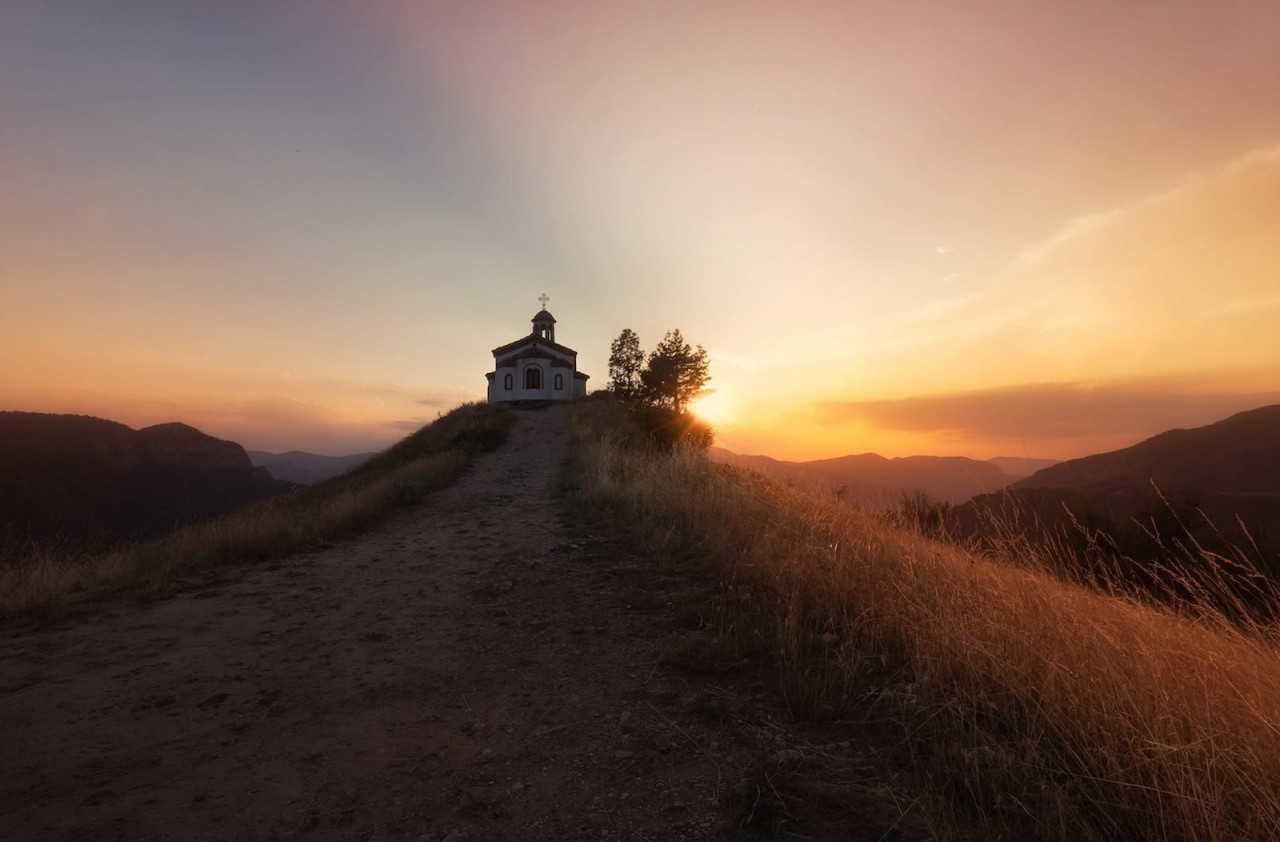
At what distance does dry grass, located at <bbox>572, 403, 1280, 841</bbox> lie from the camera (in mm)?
2166

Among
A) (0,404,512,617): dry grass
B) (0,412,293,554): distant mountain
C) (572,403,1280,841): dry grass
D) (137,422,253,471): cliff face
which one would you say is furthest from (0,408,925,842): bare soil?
(137,422,253,471): cliff face

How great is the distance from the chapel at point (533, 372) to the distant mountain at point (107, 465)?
18315mm

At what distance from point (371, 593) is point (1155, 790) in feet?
22.3

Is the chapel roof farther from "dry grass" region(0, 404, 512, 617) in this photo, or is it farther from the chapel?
"dry grass" region(0, 404, 512, 617)

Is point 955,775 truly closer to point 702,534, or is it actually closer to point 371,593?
point 702,534

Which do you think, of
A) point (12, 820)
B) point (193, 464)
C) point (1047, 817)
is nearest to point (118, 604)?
point (12, 820)

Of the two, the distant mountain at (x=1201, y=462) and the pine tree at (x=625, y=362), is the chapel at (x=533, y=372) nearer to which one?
the pine tree at (x=625, y=362)

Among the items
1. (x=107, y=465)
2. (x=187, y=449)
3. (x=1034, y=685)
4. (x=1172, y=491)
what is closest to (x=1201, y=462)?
(x=1172, y=491)

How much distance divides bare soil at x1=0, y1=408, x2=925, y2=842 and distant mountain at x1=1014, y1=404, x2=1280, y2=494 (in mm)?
25114

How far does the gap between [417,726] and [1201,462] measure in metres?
40.9

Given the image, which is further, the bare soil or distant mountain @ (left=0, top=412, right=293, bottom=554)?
distant mountain @ (left=0, top=412, right=293, bottom=554)

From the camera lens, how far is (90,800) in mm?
2754

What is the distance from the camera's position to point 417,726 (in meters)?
3.43

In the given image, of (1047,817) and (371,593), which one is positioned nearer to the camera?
(1047,817)
